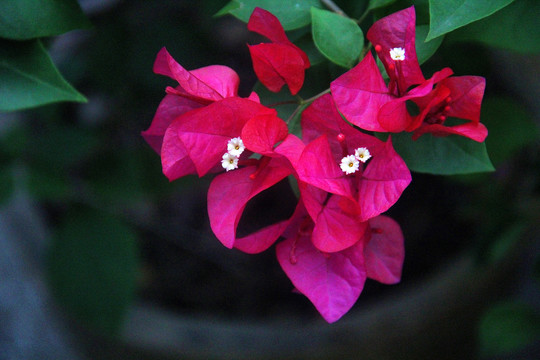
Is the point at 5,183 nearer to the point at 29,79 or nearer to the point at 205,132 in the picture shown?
the point at 29,79

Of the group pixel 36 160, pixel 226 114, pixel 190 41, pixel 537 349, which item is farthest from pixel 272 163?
pixel 537 349

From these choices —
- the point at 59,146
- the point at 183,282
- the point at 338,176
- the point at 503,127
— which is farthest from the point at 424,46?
the point at 183,282

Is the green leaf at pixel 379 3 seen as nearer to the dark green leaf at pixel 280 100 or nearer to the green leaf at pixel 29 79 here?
the dark green leaf at pixel 280 100

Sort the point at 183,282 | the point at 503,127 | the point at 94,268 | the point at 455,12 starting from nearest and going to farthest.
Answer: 1. the point at 455,12
2. the point at 503,127
3. the point at 94,268
4. the point at 183,282

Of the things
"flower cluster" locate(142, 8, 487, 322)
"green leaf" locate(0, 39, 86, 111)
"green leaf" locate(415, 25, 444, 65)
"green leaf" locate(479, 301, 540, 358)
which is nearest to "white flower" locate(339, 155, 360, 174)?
"flower cluster" locate(142, 8, 487, 322)

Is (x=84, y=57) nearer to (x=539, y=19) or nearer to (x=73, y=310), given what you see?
(x=73, y=310)

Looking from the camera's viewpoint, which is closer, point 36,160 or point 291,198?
point 36,160

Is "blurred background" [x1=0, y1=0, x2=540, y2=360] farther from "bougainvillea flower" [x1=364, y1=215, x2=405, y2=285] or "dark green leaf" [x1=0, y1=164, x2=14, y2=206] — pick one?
"bougainvillea flower" [x1=364, y1=215, x2=405, y2=285]
